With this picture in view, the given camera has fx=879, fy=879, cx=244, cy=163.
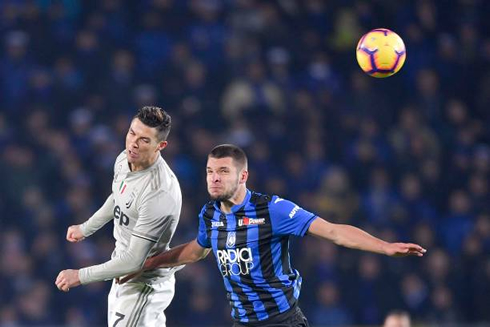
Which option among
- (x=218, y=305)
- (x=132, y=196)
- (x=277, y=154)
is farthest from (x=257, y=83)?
(x=132, y=196)

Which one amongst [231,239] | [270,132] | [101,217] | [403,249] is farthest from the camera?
[270,132]

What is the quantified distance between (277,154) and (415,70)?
2.49 meters

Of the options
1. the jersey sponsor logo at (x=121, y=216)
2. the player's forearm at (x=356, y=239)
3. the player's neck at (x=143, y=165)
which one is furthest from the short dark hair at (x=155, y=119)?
the player's forearm at (x=356, y=239)

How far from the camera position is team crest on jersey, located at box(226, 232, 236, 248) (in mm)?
4988

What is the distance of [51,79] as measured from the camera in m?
10.3

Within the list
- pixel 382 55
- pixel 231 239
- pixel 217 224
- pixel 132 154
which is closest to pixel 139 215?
pixel 132 154

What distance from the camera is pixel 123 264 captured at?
5125 millimetres

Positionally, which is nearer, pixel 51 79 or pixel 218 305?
pixel 218 305

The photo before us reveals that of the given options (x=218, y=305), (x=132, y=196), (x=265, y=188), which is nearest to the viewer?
(x=132, y=196)

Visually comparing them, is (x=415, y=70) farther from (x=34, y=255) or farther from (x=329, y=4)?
(x=34, y=255)

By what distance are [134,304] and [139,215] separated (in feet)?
2.21

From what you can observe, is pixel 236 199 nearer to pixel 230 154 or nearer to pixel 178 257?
pixel 230 154

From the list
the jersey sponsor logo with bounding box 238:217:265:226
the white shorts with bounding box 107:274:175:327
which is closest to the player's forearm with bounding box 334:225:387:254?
the jersey sponsor logo with bounding box 238:217:265:226

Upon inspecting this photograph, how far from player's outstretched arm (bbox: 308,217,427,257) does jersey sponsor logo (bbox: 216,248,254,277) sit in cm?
39
